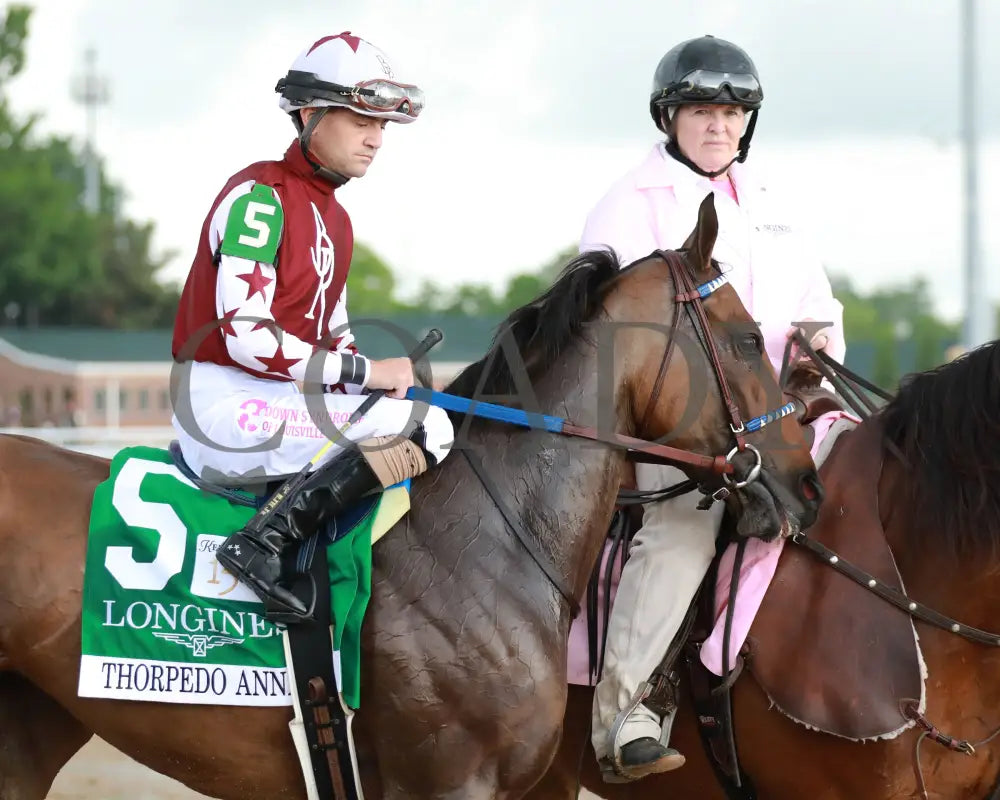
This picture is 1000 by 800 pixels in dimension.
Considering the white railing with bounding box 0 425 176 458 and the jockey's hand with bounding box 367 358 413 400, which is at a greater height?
the jockey's hand with bounding box 367 358 413 400

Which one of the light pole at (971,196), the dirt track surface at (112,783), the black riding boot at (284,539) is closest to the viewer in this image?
the black riding boot at (284,539)

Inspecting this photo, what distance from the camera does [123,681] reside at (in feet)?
11.6

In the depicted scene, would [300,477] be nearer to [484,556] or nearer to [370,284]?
[484,556]

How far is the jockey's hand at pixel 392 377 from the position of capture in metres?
3.71

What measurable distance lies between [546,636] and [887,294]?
105547 millimetres

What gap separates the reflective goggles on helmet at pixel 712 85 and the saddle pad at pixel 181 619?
2069mm

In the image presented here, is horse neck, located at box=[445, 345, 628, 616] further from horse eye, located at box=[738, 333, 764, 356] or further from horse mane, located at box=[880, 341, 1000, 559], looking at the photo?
horse mane, located at box=[880, 341, 1000, 559]

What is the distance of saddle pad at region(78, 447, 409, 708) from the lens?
3.54 m

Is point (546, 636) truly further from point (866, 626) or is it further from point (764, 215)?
point (764, 215)

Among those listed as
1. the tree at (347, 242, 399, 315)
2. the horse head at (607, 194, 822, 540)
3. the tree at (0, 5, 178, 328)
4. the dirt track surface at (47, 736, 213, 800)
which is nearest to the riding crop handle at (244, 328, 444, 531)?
the horse head at (607, 194, 822, 540)

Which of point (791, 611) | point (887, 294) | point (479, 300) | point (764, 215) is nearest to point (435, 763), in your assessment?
point (791, 611)

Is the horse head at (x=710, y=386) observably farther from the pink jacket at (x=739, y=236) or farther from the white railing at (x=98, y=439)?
the white railing at (x=98, y=439)

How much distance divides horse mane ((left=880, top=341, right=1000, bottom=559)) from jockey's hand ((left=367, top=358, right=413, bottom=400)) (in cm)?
165

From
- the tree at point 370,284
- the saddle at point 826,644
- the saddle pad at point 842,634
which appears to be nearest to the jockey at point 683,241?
the saddle at point 826,644
